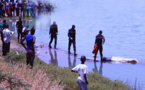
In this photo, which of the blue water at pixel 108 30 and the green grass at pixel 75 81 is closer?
the green grass at pixel 75 81

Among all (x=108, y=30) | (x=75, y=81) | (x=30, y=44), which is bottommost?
(x=108, y=30)

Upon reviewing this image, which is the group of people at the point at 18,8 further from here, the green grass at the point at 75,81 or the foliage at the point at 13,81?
the foliage at the point at 13,81

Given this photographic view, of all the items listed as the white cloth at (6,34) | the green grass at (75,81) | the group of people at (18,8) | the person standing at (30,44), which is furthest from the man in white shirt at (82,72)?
the group of people at (18,8)

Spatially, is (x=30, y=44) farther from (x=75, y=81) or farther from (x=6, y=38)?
(x=6, y=38)

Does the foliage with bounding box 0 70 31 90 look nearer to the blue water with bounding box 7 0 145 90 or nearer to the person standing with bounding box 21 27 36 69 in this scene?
the person standing with bounding box 21 27 36 69

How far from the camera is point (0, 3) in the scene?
3606cm

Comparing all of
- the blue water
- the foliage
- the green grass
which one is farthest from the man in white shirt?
the blue water

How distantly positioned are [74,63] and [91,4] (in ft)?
211

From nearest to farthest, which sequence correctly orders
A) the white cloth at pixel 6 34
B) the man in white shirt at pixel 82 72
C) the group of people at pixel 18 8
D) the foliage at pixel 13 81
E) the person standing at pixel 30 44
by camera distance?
the foliage at pixel 13 81 → the man in white shirt at pixel 82 72 → the person standing at pixel 30 44 → the white cloth at pixel 6 34 → the group of people at pixel 18 8

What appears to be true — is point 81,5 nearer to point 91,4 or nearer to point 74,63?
point 91,4

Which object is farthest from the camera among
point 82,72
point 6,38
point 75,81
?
point 6,38

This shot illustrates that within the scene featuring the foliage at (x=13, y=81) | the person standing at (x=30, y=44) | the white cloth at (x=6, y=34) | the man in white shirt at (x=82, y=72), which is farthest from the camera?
the white cloth at (x=6, y=34)

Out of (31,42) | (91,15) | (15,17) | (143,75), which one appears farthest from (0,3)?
(91,15)

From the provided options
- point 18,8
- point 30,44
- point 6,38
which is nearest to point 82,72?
point 30,44
